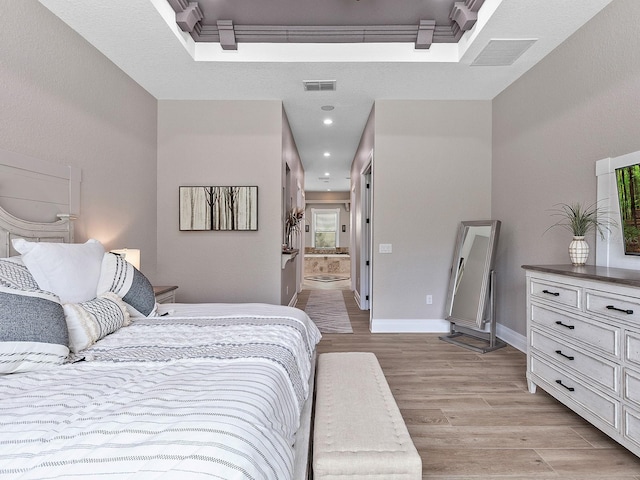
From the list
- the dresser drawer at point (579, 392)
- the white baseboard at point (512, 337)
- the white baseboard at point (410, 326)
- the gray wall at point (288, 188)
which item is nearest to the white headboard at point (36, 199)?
the gray wall at point (288, 188)

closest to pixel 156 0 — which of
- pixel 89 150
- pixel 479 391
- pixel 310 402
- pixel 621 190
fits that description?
pixel 89 150

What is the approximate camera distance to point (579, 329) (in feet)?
7.02

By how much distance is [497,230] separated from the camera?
3828 mm

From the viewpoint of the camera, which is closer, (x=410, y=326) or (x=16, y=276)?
(x=16, y=276)

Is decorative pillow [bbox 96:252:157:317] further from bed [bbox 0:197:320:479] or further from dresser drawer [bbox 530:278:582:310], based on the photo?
dresser drawer [bbox 530:278:582:310]

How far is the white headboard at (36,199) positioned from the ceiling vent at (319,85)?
2392mm

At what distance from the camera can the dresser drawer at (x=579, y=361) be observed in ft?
6.22

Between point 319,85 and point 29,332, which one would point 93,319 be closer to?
point 29,332

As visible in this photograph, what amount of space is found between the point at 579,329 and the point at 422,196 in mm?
2519

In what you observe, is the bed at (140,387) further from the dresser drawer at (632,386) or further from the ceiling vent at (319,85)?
the ceiling vent at (319,85)

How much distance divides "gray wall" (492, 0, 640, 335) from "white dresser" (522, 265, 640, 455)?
0.68 meters

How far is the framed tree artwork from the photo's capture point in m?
4.34

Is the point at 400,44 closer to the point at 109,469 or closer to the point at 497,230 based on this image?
the point at 497,230

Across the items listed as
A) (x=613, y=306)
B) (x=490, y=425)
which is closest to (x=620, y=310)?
(x=613, y=306)
